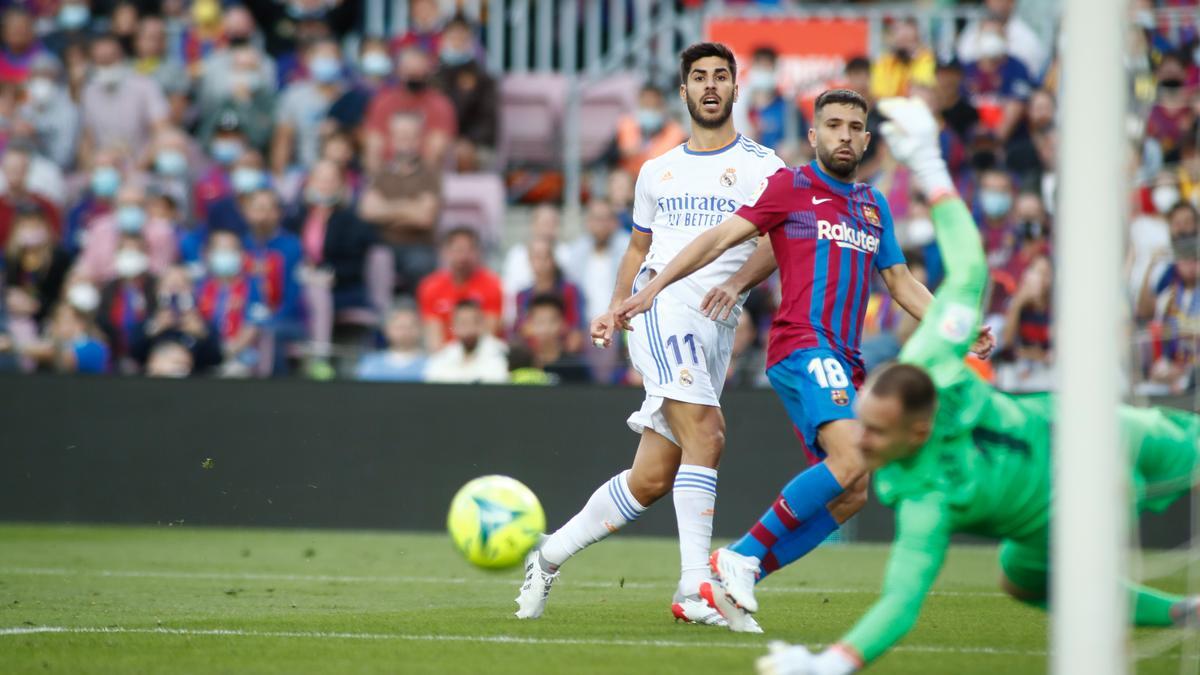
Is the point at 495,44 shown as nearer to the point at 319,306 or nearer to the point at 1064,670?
the point at 319,306

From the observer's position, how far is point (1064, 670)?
4535 millimetres

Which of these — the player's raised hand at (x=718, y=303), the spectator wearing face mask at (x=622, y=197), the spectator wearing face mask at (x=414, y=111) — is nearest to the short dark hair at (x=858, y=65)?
the spectator wearing face mask at (x=622, y=197)

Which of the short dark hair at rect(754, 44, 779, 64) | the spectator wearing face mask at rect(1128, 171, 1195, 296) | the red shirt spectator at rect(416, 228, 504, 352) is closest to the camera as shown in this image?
the spectator wearing face mask at rect(1128, 171, 1195, 296)

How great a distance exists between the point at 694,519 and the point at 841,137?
186cm

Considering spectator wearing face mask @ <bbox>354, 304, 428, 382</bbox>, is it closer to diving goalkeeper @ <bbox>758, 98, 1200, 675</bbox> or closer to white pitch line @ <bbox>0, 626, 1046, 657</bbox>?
white pitch line @ <bbox>0, 626, 1046, 657</bbox>

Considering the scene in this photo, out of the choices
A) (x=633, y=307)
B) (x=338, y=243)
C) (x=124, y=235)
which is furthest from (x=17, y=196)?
(x=633, y=307)

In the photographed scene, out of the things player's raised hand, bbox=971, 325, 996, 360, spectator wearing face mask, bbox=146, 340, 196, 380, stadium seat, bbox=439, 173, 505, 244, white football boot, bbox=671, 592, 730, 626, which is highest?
stadium seat, bbox=439, 173, 505, 244

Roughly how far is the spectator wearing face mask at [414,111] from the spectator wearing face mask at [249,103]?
1.31m

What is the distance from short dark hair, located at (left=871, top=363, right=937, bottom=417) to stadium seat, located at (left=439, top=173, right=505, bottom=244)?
11602 mm

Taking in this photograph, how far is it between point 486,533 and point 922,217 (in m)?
8.02

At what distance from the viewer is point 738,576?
23.0 ft

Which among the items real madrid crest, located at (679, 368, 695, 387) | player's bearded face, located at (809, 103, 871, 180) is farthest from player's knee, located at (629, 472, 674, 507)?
player's bearded face, located at (809, 103, 871, 180)

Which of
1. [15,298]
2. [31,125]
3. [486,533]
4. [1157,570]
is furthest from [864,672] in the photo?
[31,125]

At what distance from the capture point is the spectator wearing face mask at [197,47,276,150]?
17.8m
